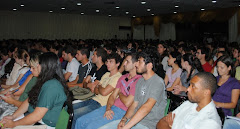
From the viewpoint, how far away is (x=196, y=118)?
1.83 meters

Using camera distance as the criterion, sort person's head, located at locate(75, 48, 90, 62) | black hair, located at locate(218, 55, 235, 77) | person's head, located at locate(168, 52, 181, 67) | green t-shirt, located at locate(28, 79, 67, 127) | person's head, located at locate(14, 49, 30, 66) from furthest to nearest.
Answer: person's head, located at locate(75, 48, 90, 62), person's head, located at locate(14, 49, 30, 66), person's head, located at locate(168, 52, 181, 67), black hair, located at locate(218, 55, 235, 77), green t-shirt, located at locate(28, 79, 67, 127)

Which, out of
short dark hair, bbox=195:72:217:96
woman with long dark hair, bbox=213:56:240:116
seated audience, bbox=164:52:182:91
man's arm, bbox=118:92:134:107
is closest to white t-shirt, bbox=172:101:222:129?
short dark hair, bbox=195:72:217:96

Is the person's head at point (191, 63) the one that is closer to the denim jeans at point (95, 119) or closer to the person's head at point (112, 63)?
the person's head at point (112, 63)

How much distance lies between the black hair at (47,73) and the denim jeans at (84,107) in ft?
2.60

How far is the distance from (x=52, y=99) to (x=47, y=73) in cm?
28

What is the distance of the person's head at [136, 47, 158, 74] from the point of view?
2.51m

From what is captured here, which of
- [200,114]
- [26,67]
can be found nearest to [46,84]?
[200,114]

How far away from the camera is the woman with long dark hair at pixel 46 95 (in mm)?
2232

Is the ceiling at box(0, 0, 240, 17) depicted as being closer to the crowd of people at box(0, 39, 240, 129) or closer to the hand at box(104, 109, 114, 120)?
the crowd of people at box(0, 39, 240, 129)

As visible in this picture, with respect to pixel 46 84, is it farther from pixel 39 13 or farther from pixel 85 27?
pixel 85 27

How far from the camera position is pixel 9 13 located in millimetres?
16875

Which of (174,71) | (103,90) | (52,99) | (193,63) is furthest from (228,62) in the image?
(52,99)

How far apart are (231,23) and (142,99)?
44.8 feet

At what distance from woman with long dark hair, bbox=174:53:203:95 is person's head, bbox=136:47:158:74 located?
1133 millimetres
